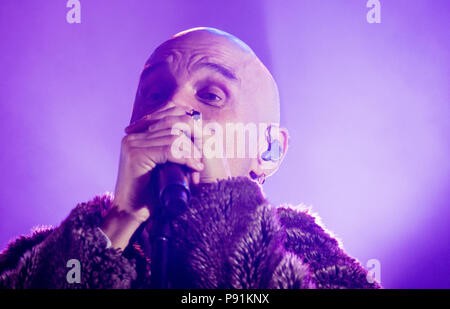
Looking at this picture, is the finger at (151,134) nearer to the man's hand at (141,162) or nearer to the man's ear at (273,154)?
the man's hand at (141,162)

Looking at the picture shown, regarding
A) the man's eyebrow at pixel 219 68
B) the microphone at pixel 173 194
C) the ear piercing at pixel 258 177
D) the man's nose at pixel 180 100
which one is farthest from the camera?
the ear piercing at pixel 258 177

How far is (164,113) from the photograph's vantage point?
1142mm

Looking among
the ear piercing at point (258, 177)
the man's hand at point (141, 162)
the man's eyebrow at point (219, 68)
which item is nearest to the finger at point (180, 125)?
the man's hand at point (141, 162)

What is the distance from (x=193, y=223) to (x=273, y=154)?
75 centimetres

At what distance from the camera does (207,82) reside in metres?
1.47

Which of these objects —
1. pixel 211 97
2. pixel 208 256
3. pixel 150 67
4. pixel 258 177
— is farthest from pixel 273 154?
pixel 208 256

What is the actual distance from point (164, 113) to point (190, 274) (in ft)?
1.67

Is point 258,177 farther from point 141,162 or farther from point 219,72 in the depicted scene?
point 141,162

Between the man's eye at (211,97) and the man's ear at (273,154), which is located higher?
the man's eye at (211,97)

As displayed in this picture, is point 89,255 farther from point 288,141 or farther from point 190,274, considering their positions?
point 288,141

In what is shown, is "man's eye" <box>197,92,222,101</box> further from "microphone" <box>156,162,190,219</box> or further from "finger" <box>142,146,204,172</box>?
"microphone" <box>156,162,190,219</box>

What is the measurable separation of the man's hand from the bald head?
29 centimetres

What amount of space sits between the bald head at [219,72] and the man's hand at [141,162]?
0.96 feet

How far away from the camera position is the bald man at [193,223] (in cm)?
100
